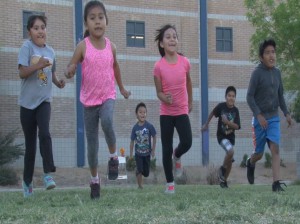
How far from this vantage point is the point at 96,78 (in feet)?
24.2

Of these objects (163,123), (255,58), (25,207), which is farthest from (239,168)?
(25,207)

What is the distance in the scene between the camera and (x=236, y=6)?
28.8 m

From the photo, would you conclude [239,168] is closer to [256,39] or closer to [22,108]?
[256,39]

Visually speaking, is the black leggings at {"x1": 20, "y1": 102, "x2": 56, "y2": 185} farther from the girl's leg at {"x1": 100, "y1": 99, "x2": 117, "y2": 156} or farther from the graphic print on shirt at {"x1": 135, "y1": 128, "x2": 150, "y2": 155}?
the graphic print on shirt at {"x1": 135, "y1": 128, "x2": 150, "y2": 155}

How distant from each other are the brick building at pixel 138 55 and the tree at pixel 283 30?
5.12m

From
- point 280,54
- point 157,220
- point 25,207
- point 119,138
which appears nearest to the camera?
point 157,220

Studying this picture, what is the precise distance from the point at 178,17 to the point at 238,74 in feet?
12.3

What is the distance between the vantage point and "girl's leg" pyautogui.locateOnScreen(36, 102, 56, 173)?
25.1ft

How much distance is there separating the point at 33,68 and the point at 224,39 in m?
21.4

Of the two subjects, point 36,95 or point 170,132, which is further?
point 170,132

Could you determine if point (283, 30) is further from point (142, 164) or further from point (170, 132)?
point (170, 132)

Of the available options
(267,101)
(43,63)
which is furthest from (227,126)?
(43,63)


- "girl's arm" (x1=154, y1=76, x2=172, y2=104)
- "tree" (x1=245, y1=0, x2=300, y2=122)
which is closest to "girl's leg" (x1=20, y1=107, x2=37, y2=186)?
"girl's arm" (x1=154, y1=76, x2=172, y2=104)

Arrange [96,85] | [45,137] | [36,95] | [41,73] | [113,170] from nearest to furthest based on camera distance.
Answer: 1. [113,170]
2. [96,85]
3. [45,137]
4. [36,95]
5. [41,73]
